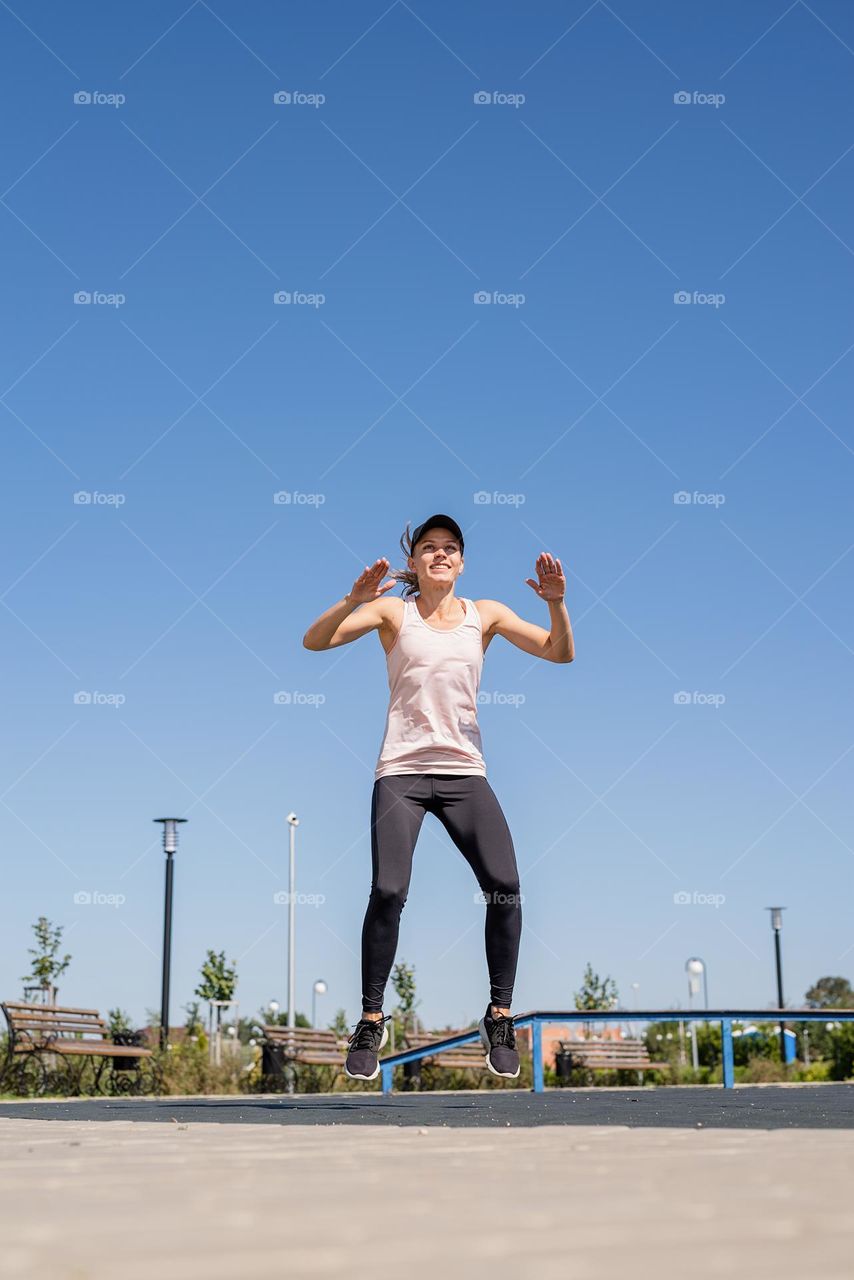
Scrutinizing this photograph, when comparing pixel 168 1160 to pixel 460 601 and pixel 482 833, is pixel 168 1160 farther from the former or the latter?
pixel 460 601

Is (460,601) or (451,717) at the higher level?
(460,601)

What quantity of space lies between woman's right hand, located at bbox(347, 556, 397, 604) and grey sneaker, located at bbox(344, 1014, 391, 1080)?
5.33 feet

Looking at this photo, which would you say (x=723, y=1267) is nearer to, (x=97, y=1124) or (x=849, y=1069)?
(x=97, y=1124)

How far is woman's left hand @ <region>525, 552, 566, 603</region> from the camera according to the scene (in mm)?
5605

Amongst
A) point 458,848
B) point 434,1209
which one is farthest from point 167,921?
point 434,1209

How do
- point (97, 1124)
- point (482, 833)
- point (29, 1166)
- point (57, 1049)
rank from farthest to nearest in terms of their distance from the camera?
point (57, 1049) < point (482, 833) < point (97, 1124) < point (29, 1166)

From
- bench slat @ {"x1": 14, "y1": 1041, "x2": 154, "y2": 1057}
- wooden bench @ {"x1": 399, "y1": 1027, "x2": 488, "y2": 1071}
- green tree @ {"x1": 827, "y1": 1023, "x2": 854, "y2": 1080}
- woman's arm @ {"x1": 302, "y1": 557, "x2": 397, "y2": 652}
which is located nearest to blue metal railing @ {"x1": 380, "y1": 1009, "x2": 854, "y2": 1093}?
bench slat @ {"x1": 14, "y1": 1041, "x2": 154, "y2": 1057}

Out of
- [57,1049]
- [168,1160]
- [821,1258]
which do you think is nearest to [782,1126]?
[168,1160]

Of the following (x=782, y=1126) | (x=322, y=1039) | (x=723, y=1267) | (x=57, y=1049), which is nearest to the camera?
(x=723, y=1267)

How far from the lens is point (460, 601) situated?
5.89 meters

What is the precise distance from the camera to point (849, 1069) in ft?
64.4

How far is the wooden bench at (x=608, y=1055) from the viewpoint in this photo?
17.3 m

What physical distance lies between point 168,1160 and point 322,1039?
14182 mm

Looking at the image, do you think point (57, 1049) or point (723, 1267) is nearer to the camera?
point (723, 1267)
